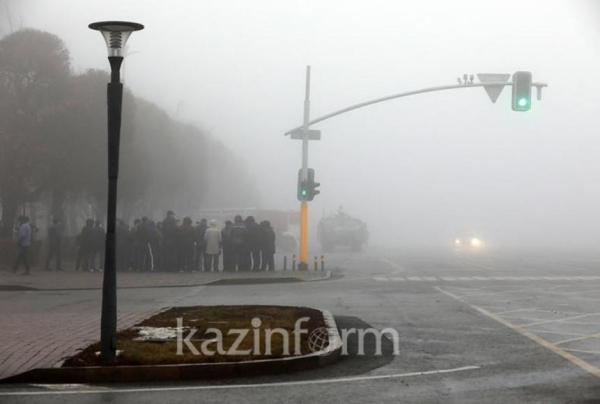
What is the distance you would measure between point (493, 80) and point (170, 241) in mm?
11727

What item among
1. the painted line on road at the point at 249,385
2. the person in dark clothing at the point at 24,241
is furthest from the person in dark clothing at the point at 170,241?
the painted line on road at the point at 249,385

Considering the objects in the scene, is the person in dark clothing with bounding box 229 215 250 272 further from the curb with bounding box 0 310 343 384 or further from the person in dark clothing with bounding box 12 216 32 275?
the curb with bounding box 0 310 343 384

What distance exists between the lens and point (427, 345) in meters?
12.3

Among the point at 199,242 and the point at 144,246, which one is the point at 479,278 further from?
the point at 144,246

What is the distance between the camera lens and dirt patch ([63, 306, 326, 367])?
1037cm

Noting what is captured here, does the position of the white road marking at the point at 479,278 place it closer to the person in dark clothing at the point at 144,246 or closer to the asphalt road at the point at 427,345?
the asphalt road at the point at 427,345

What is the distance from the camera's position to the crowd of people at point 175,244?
104 ft

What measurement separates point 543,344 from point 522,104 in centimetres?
1740

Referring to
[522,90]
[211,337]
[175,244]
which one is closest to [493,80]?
[522,90]

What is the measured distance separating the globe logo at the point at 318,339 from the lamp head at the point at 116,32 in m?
4.09

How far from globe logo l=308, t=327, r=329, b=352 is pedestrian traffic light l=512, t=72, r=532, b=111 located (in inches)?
678

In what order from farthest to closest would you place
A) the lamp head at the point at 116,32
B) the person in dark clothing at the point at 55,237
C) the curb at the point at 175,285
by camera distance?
the person in dark clothing at the point at 55,237 → the curb at the point at 175,285 → the lamp head at the point at 116,32

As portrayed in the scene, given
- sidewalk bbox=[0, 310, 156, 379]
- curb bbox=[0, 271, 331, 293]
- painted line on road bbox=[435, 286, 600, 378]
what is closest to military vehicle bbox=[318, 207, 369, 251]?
curb bbox=[0, 271, 331, 293]

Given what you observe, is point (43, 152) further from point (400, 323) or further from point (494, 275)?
point (400, 323)
